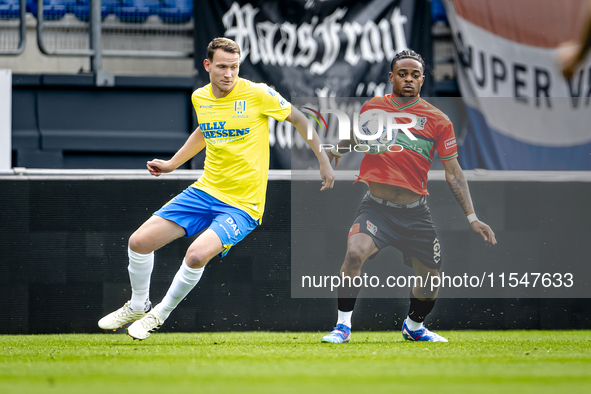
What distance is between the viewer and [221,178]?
4.93 m

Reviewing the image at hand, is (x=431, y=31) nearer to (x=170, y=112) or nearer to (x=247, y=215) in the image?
(x=170, y=112)

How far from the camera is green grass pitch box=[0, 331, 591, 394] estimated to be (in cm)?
291

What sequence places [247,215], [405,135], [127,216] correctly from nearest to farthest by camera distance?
[247,215], [405,135], [127,216]

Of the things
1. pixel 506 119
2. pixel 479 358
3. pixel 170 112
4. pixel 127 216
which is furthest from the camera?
pixel 170 112

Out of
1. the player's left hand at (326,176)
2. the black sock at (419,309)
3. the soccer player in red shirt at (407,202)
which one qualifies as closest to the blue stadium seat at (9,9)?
the soccer player in red shirt at (407,202)

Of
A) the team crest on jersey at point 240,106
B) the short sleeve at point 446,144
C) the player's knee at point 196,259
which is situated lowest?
the player's knee at point 196,259

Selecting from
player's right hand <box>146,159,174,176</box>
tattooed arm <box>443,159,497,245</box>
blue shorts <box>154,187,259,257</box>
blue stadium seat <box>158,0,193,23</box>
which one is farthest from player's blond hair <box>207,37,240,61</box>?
blue stadium seat <box>158,0,193,23</box>

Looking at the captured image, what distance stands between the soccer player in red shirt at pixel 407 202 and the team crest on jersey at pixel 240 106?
132 centimetres

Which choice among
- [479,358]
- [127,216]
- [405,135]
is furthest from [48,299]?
[479,358]

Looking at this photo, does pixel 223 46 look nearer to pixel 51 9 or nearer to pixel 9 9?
pixel 51 9

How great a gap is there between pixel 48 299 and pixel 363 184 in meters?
2.88

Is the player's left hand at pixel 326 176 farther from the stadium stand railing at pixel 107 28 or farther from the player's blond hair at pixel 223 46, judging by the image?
the stadium stand railing at pixel 107 28

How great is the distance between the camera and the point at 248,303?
6.06m

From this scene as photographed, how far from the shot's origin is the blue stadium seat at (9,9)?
7461 millimetres
